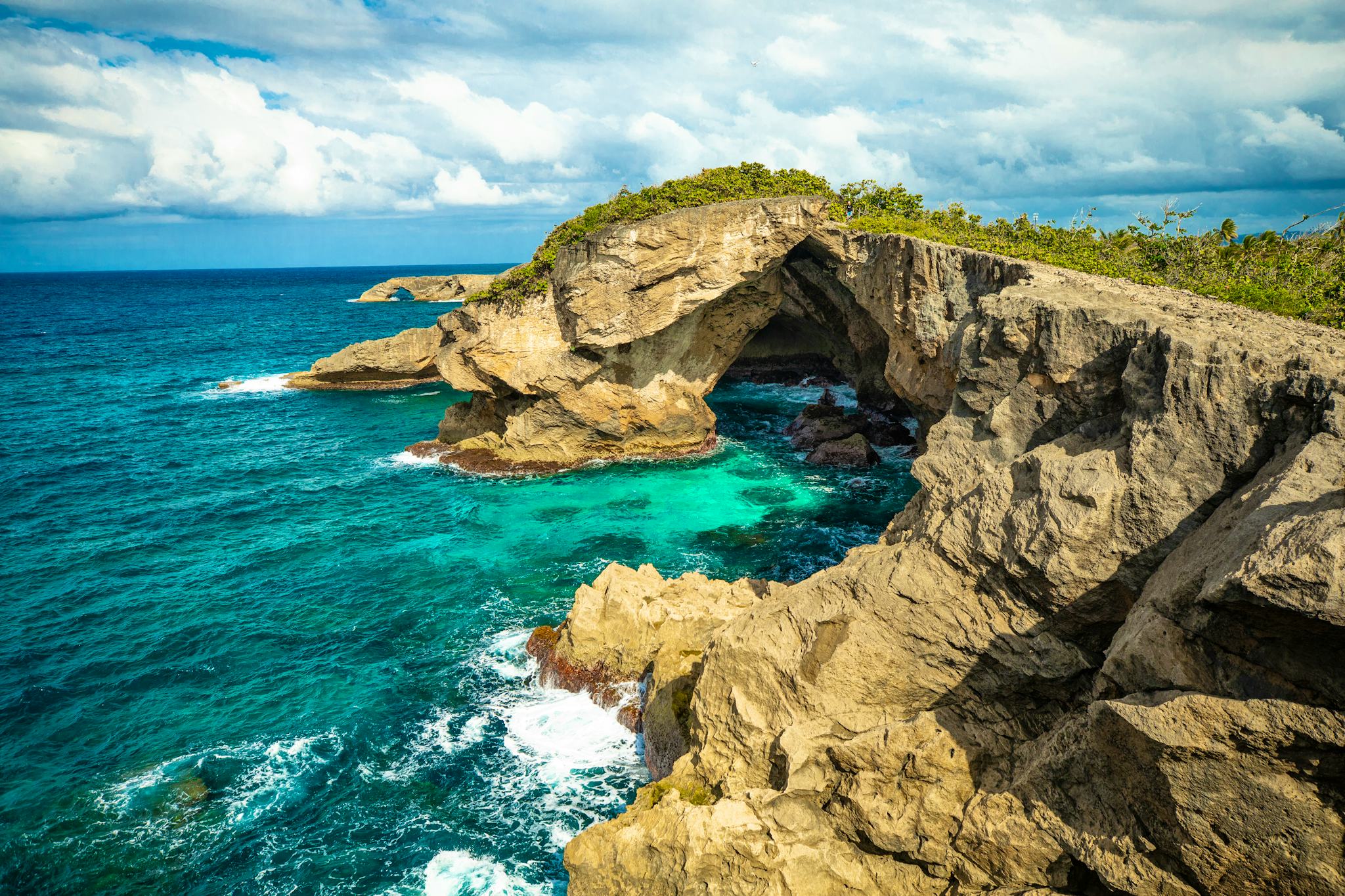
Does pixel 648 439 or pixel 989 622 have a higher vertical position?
pixel 989 622

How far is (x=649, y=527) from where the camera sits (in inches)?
1087

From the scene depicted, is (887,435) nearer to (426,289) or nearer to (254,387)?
(254,387)

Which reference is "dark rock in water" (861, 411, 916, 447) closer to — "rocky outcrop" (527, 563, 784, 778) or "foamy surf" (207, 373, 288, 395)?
"rocky outcrop" (527, 563, 784, 778)

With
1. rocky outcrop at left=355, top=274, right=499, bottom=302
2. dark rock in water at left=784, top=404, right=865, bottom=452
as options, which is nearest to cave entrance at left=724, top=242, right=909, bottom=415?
dark rock in water at left=784, top=404, right=865, bottom=452

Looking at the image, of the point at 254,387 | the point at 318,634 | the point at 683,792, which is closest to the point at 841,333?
the point at 318,634

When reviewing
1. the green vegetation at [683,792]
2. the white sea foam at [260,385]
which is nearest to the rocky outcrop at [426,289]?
the white sea foam at [260,385]

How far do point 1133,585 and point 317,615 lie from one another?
832 inches

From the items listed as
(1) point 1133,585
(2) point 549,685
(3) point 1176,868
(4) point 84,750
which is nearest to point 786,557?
(2) point 549,685

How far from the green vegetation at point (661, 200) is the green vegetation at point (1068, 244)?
0.15 feet

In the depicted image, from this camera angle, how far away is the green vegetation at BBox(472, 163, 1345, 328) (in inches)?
712

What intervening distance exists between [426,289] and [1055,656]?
13324cm

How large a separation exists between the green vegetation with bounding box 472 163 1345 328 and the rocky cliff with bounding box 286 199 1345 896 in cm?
338

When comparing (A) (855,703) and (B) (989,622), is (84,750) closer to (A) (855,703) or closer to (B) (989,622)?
(A) (855,703)

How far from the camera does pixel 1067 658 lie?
10203mm
